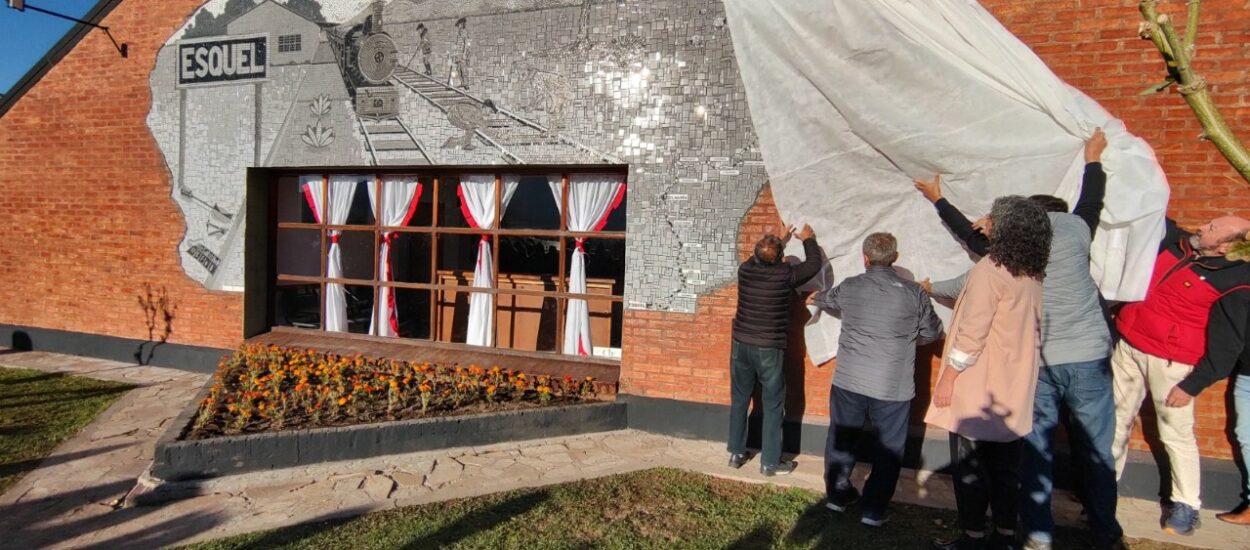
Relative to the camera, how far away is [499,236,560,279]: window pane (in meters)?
6.49

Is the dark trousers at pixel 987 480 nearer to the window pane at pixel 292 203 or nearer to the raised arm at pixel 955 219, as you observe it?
the raised arm at pixel 955 219

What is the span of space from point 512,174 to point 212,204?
3417mm

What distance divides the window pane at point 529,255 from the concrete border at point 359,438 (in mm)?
1614

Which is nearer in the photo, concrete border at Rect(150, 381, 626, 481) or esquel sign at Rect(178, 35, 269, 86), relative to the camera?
concrete border at Rect(150, 381, 626, 481)

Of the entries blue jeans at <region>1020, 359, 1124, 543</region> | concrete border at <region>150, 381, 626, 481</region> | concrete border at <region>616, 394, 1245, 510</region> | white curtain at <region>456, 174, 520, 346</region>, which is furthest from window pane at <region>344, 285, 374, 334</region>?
blue jeans at <region>1020, 359, 1124, 543</region>

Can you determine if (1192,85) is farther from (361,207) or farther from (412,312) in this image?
(361,207)

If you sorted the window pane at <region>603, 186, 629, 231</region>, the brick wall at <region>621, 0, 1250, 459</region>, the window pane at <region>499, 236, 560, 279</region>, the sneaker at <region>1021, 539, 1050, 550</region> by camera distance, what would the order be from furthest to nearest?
the window pane at <region>499, 236, 560, 279</region> < the window pane at <region>603, 186, 629, 231</region> < the brick wall at <region>621, 0, 1250, 459</region> < the sneaker at <region>1021, 539, 1050, 550</region>

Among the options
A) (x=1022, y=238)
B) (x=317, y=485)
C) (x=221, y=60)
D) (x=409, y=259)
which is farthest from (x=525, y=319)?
(x=1022, y=238)

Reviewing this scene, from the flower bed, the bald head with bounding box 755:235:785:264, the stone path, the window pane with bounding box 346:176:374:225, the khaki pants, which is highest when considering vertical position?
the window pane with bounding box 346:176:374:225

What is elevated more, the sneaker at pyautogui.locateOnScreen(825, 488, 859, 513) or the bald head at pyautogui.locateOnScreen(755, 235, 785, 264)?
the bald head at pyautogui.locateOnScreen(755, 235, 785, 264)

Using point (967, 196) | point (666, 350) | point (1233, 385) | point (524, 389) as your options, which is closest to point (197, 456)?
point (524, 389)

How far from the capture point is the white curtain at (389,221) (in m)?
6.71

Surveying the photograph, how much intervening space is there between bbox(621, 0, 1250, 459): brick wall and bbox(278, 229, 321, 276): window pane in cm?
485

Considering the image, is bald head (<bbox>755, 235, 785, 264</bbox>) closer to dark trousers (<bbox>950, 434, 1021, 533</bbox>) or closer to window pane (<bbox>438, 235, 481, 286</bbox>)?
dark trousers (<bbox>950, 434, 1021, 533</bbox>)
